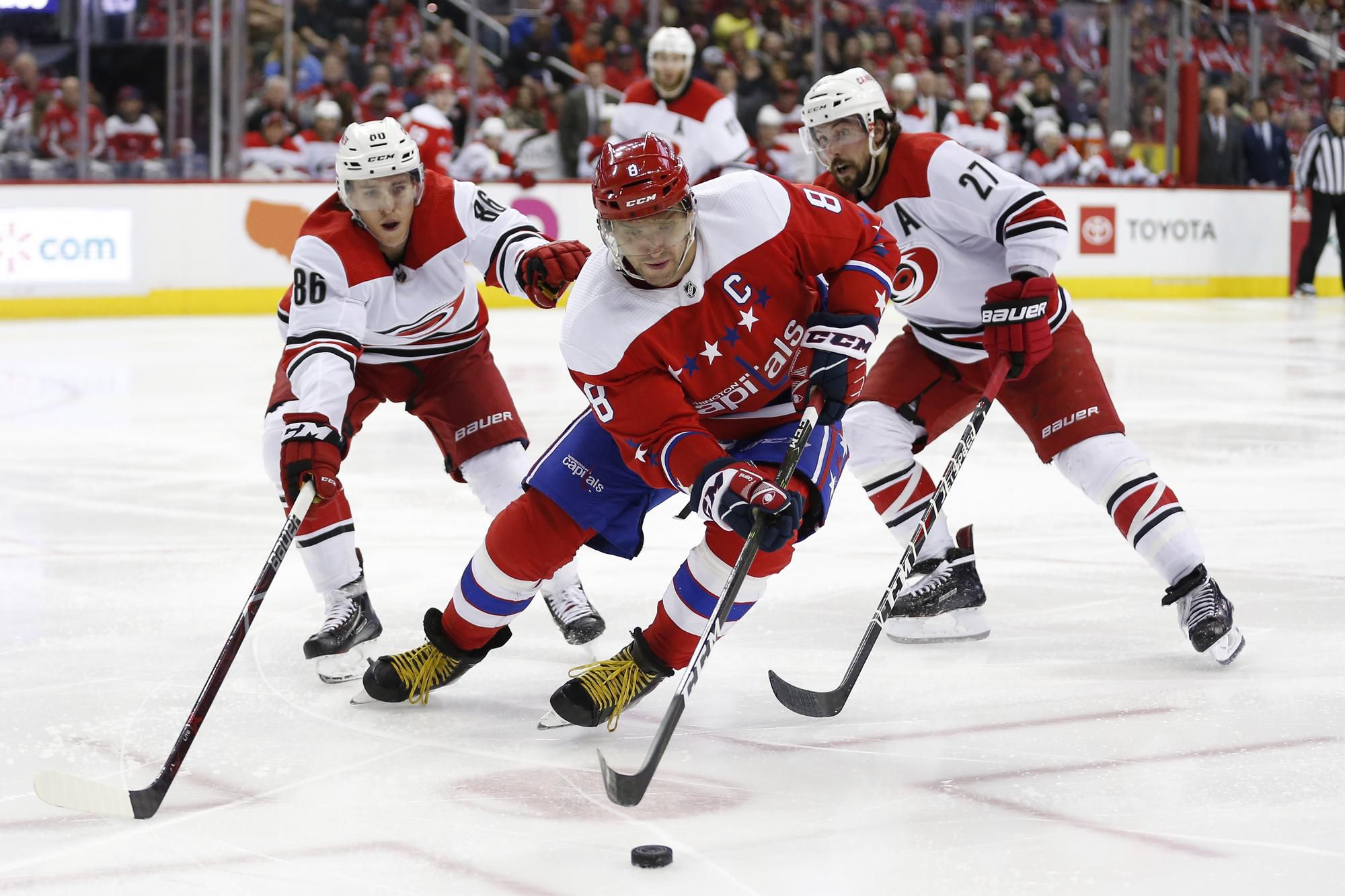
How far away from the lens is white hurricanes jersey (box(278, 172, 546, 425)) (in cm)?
307

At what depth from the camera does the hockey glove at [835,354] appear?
2705 millimetres

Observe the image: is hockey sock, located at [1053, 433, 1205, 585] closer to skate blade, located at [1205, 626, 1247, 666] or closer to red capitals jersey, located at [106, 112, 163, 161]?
skate blade, located at [1205, 626, 1247, 666]

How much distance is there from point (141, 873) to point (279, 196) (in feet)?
27.9

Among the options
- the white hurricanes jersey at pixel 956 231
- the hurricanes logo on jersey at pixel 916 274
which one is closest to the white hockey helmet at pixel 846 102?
the white hurricanes jersey at pixel 956 231

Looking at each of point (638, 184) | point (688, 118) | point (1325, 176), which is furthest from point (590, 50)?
point (638, 184)

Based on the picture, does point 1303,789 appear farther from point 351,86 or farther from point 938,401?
point 351,86

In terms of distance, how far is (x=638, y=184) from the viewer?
98.7 inches

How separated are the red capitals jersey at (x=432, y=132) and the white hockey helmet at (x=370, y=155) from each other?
756 centimetres

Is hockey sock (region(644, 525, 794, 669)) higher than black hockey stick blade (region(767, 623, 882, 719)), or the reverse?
hockey sock (region(644, 525, 794, 669))

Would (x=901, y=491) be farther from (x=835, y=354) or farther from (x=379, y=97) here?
(x=379, y=97)

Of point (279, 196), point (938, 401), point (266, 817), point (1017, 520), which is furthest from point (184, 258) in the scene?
point (266, 817)

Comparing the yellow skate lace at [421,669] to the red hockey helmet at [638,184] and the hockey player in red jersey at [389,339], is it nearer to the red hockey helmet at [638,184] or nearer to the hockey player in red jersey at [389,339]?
the hockey player in red jersey at [389,339]

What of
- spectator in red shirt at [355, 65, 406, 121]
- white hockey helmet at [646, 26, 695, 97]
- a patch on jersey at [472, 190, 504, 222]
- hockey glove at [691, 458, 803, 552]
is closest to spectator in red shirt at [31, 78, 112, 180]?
spectator in red shirt at [355, 65, 406, 121]

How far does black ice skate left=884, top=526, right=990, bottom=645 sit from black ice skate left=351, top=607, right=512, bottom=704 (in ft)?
2.97
